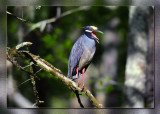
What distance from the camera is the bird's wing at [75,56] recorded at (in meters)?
4.12

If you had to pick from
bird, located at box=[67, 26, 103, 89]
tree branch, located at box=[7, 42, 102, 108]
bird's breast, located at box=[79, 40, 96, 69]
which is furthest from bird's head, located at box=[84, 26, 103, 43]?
tree branch, located at box=[7, 42, 102, 108]

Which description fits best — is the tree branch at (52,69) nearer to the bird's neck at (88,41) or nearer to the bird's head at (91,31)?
the bird's neck at (88,41)

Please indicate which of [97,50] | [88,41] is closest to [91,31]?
[88,41]

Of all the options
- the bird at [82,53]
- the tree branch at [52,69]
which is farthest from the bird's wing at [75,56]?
the tree branch at [52,69]

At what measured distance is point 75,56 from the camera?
415 centimetres

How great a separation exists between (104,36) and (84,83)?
2.09ft

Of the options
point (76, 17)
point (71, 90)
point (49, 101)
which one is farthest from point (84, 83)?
point (76, 17)

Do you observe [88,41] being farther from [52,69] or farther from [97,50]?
[52,69]

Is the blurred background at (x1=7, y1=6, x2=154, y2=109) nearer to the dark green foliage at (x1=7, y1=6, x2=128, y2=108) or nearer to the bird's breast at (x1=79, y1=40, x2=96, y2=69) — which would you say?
the dark green foliage at (x1=7, y1=6, x2=128, y2=108)

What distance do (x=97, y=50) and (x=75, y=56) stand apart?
32 cm

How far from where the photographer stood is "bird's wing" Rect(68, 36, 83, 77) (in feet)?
13.5

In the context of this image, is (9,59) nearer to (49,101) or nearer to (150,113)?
(49,101)

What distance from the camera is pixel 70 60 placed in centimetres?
418

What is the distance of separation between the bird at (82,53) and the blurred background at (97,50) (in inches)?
2.9
